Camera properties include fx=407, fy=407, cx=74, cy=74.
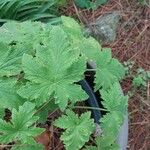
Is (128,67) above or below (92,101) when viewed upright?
below

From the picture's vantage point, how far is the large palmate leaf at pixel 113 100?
1.48 metres

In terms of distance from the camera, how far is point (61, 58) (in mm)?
1383

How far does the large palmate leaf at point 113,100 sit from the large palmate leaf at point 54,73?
0.43ft

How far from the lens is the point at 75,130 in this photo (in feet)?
4.48

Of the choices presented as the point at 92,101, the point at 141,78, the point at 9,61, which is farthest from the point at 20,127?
the point at 141,78

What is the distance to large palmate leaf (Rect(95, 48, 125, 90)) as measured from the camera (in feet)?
4.99

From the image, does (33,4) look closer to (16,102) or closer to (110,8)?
(110,8)

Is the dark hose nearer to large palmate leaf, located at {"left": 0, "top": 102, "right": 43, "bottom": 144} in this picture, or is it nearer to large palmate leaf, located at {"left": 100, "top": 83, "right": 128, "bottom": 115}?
large palmate leaf, located at {"left": 100, "top": 83, "right": 128, "bottom": 115}

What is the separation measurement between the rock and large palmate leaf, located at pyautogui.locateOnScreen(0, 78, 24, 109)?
47.1 inches

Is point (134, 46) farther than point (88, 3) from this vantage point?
No

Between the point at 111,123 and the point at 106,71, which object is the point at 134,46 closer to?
the point at 106,71

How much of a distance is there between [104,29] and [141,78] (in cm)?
41

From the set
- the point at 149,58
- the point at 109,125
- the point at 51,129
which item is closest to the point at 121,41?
the point at 149,58

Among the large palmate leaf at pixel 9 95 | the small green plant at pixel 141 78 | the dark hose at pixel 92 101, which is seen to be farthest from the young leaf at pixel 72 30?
the small green plant at pixel 141 78
